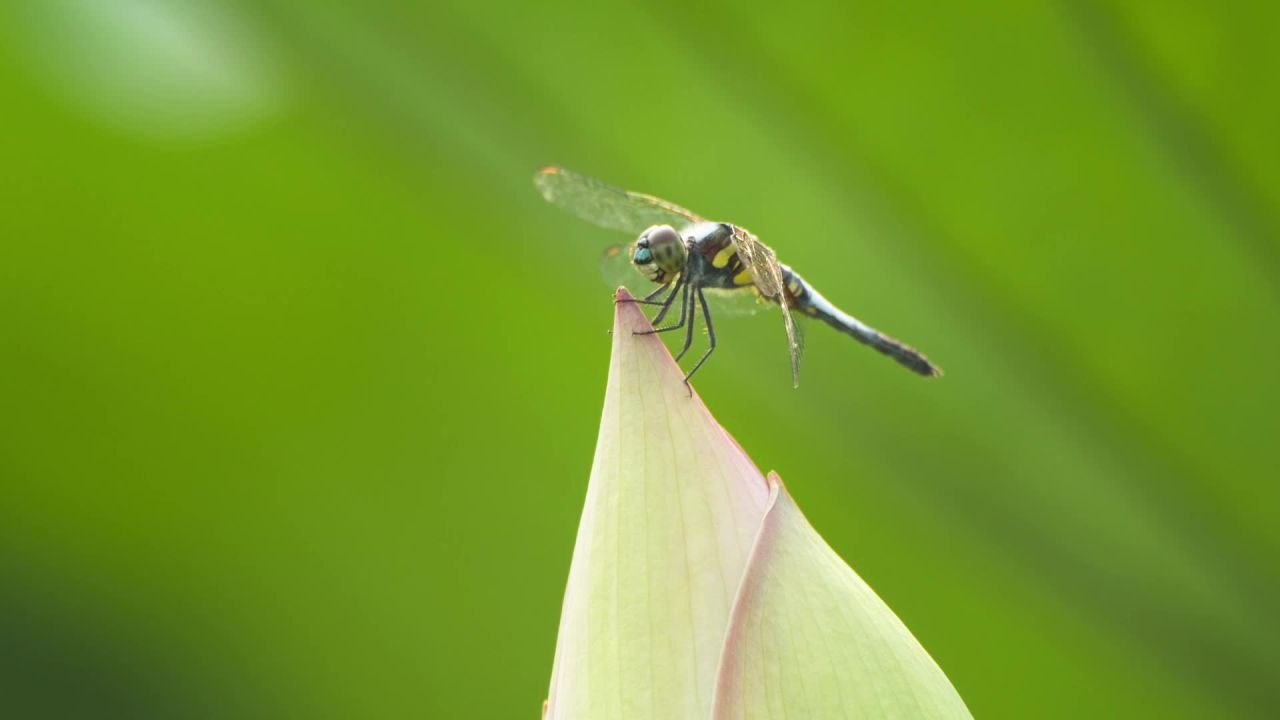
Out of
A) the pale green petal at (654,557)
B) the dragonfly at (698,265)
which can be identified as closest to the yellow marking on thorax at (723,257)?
the dragonfly at (698,265)

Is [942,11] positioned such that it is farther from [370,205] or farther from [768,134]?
[370,205]

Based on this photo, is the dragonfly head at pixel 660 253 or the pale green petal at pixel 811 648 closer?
the pale green petal at pixel 811 648

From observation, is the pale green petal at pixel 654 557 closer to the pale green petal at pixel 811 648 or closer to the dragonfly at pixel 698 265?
the pale green petal at pixel 811 648

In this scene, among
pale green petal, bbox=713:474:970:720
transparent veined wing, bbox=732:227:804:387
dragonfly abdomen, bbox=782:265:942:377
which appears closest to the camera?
pale green petal, bbox=713:474:970:720

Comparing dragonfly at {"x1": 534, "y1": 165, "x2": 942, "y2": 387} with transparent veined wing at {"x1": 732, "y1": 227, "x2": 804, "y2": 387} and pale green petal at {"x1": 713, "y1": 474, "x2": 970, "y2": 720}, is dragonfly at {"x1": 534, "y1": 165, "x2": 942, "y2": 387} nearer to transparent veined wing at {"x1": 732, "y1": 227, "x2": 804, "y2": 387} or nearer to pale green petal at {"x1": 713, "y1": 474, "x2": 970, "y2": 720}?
transparent veined wing at {"x1": 732, "y1": 227, "x2": 804, "y2": 387}

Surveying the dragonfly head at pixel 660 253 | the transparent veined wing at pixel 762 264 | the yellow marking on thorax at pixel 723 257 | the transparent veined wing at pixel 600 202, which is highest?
the transparent veined wing at pixel 600 202

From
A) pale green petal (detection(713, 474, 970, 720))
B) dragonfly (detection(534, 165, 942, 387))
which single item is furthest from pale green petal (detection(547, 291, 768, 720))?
dragonfly (detection(534, 165, 942, 387))

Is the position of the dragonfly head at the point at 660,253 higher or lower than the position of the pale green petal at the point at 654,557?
higher
